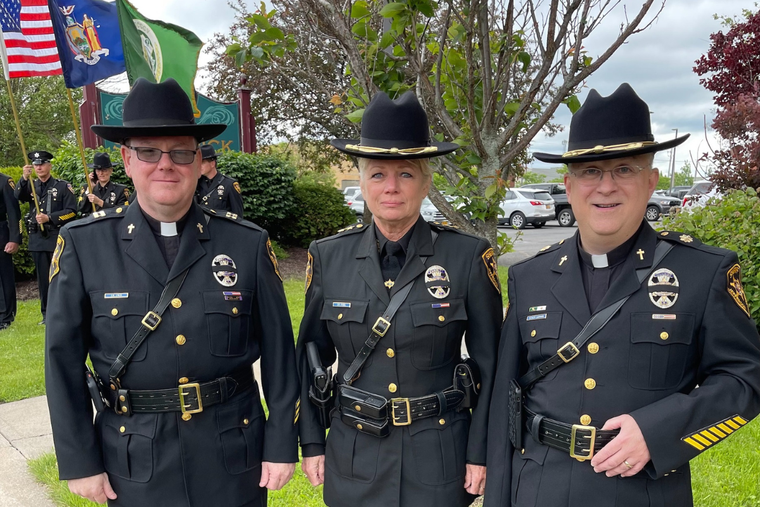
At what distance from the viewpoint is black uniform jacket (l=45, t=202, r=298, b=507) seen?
82.9 inches

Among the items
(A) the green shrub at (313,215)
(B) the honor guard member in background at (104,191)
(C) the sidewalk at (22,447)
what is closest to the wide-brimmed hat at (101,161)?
(B) the honor guard member in background at (104,191)

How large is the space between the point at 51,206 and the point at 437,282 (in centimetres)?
809

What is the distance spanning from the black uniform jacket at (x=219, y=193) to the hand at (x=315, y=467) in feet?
19.5

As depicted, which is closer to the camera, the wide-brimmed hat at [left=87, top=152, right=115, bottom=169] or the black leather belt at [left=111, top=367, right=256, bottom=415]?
the black leather belt at [left=111, top=367, right=256, bottom=415]

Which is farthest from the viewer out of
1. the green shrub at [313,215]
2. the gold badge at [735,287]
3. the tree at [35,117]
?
the tree at [35,117]

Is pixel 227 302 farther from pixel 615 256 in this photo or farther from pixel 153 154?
A: pixel 615 256

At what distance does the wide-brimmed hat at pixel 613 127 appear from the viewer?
187 cm

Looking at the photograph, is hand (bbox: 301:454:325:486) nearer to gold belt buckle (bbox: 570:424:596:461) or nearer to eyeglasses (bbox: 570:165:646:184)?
gold belt buckle (bbox: 570:424:596:461)

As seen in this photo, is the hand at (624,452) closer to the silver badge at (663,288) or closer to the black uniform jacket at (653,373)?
the black uniform jacket at (653,373)

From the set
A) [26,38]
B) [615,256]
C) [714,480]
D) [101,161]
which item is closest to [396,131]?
[615,256]

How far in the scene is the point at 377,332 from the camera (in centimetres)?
220

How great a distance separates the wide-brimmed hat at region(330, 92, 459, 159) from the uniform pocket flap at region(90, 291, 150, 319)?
99 centimetres

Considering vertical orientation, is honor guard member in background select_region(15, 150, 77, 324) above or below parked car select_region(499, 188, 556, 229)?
above

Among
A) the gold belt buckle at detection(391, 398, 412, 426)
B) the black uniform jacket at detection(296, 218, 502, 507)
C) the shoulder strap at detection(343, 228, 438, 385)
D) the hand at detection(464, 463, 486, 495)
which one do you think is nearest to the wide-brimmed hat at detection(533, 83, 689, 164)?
the black uniform jacket at detection(296, 218, 502, 507)
